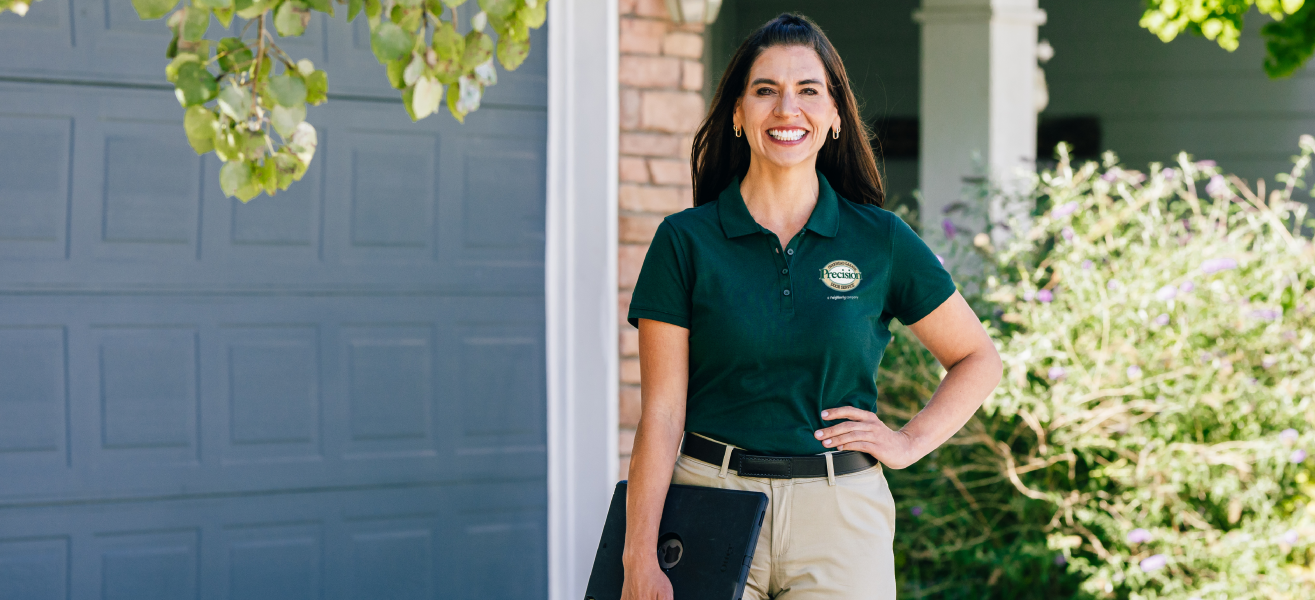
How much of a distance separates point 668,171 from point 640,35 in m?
0.49

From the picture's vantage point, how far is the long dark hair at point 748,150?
1.95 m

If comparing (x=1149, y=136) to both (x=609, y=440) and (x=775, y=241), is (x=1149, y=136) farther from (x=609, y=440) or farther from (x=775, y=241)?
(x=775, y=241)

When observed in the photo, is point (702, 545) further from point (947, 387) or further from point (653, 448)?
point (947, 387)

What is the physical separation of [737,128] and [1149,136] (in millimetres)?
6428

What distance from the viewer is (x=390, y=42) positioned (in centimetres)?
115

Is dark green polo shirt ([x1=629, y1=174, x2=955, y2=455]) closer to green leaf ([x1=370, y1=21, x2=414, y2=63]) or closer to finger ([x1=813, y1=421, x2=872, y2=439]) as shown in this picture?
finger ([x1=813, y1=421, x2=872, y2=439])

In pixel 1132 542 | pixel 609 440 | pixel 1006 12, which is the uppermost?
pixel 1006 12

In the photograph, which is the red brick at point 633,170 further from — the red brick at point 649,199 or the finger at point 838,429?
the finger at point 838,429

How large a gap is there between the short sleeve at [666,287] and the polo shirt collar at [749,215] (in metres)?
0.10

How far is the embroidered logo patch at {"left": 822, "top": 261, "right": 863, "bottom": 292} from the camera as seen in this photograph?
1.83 metres

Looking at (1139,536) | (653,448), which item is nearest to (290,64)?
(653,448)

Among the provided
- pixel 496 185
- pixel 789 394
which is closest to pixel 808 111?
pixel 789 394

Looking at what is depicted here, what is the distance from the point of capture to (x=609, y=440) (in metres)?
3.61

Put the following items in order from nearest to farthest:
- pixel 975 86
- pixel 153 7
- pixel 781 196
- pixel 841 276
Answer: pixel 153 7 → pixel 841 276 → pixel 781 196 → pixel 975 86
